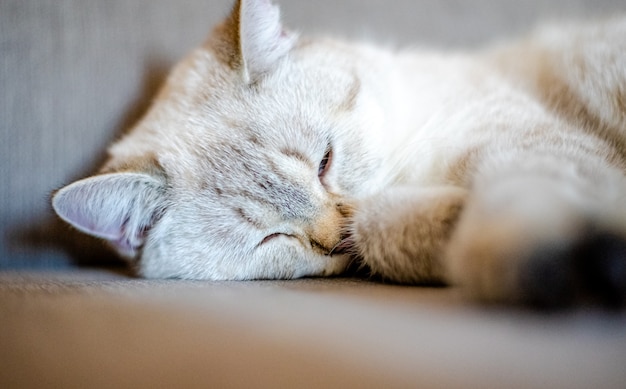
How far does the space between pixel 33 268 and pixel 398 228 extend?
3.82ft

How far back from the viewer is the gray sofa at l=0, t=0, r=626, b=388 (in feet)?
2.21

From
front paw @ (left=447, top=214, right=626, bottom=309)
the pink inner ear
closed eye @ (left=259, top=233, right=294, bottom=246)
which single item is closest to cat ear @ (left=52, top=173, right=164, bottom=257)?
the pink inner ear

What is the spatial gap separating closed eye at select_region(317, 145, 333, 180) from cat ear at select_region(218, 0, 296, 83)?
27 centimetres

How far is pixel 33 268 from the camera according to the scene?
1.60 metres

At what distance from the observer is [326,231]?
124 cm

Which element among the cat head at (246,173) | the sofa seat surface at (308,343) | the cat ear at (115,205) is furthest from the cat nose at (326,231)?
the cat ear at (115,205)

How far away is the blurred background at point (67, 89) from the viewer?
5.36 ft

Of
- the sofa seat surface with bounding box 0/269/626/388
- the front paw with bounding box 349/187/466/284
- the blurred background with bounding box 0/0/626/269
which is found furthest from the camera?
the blurred background with bounding box 0/0/626/269

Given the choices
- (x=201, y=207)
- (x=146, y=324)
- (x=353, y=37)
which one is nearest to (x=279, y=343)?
(x=146, y=324)

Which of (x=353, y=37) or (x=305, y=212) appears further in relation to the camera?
(x=353, y=37)

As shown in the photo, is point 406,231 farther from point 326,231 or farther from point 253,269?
point 253,269

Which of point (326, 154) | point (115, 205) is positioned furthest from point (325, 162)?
point (115, 205)

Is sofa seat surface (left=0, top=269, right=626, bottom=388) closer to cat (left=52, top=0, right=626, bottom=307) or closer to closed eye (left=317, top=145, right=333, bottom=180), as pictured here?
cat (left=52, top=0, right=626, bottom=307)

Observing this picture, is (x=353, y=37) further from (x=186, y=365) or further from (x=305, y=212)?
(x=186, y=365)
